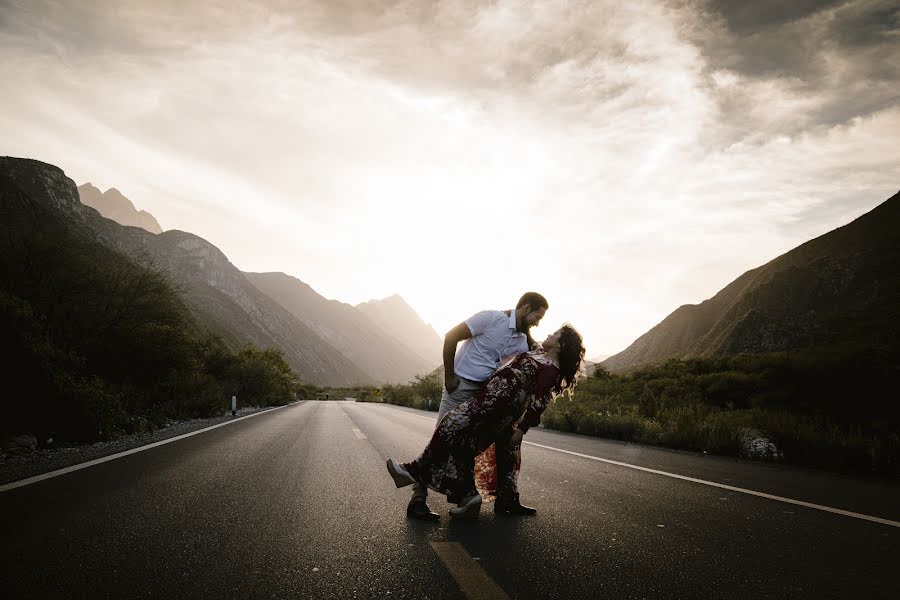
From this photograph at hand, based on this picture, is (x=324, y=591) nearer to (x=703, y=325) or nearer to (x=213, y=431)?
(x=213, y=431)

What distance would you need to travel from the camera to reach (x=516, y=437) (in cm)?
416

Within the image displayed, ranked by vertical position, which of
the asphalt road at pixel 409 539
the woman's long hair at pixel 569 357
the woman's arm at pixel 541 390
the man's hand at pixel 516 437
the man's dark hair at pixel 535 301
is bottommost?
the asphalt road at pixel 409 539

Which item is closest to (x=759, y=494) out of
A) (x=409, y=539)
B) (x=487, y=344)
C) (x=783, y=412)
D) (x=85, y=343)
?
(x=487, y=344)

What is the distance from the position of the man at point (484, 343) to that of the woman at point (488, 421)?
6.7 inches

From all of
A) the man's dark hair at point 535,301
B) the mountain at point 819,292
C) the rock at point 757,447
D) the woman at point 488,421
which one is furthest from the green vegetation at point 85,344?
the mountain at point 819,292

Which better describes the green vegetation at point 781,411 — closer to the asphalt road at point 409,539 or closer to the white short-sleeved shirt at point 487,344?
the asphalt road at point 409,539

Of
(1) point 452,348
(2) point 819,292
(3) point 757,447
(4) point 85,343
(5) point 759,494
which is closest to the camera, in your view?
(1) point 452,348

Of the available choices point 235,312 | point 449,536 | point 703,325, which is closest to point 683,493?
point 449,536

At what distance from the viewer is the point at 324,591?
7.36ft

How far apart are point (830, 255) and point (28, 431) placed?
65.7 metres

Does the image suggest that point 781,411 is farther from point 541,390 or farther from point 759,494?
point 541,390

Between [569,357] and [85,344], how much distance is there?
41.2ft

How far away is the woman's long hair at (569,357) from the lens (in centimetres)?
412

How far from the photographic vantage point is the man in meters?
4.15
